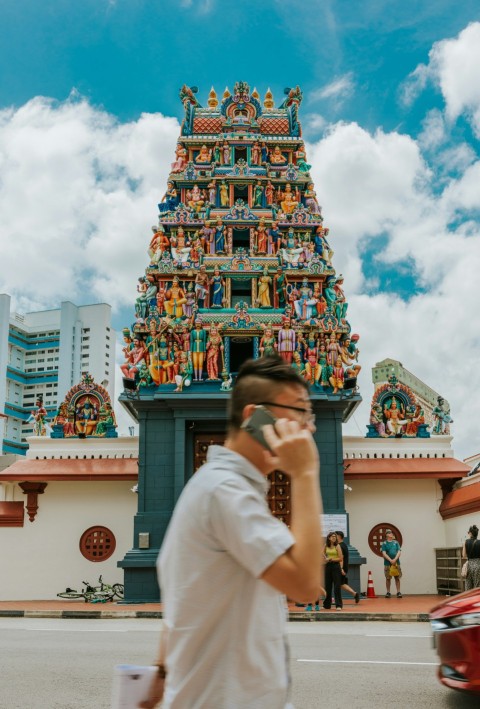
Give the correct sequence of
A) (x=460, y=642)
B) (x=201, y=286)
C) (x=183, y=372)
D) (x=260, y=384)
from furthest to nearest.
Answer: (x=201, y=286) → (x=183, y=372) → (x=460, y=642) → (x=260, y=384)

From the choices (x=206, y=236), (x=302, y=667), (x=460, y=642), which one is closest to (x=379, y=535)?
(x=206, y=236)

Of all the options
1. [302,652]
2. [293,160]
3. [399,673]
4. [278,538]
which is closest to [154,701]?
[278,538]

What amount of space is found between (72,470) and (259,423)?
21.7 metres

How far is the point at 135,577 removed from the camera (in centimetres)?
2019

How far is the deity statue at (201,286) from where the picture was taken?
2348 cm

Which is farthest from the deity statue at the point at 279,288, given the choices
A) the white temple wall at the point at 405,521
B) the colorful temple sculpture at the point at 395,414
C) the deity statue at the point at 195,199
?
the white temple wall at the point at 405,521

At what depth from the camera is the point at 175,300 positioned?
913 inches

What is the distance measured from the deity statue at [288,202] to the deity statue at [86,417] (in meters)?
9.13

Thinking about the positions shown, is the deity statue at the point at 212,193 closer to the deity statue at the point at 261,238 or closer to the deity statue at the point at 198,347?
the deity statue at the point at 261,238

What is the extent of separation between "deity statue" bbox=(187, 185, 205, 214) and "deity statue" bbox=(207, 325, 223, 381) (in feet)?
17.2

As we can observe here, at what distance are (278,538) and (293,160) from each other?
27155 mm

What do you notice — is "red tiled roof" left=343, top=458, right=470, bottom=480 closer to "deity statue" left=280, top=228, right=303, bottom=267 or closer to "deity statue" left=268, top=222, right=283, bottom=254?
"deity statue" left=280, top=228, right=303, bottom=267

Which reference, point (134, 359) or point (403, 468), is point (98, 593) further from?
point (403, 468)

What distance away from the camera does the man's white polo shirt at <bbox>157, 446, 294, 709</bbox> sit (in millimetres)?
2170
